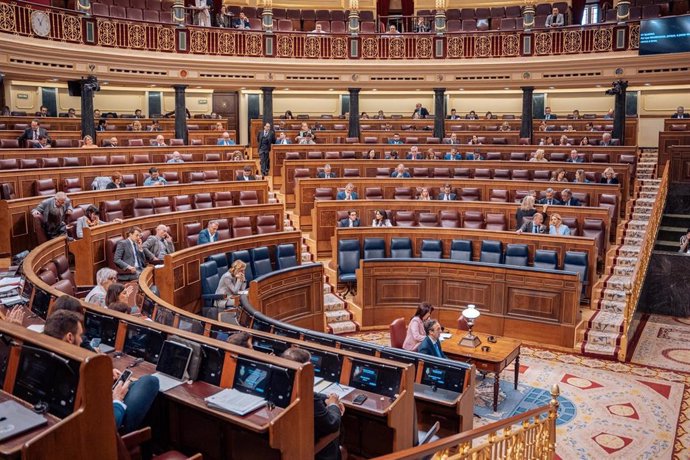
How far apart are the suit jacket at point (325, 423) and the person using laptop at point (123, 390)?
0.78 meters

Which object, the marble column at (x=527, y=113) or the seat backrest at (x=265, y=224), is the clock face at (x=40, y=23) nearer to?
the seat backrest at (x=265, y=224)

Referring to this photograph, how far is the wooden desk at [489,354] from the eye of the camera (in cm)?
591

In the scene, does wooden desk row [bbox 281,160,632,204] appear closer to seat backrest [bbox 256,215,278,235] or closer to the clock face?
seat backrest [bbox 256,215,278,235]

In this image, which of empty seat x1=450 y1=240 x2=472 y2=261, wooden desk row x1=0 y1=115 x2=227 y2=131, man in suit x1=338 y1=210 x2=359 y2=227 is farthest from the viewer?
wooden desk row x1=0 y1=115 x2=227 y2=131

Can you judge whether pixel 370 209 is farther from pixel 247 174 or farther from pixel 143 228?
pixel 143 228

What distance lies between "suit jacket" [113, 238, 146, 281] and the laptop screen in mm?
3549

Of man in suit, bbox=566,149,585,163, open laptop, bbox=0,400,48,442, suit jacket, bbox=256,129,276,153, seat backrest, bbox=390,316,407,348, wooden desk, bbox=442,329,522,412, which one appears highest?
suit jacket, bbox=256,129,276,153

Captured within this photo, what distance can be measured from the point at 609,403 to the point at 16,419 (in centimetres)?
531

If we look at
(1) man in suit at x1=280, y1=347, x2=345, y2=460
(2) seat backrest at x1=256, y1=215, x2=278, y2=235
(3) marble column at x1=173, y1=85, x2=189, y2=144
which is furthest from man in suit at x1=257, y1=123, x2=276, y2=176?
(1) man in suit at x1=280, y1=347, x2=345, y2=460

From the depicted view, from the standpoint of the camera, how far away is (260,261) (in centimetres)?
809

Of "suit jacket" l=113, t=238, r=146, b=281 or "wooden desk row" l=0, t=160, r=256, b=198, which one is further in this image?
"wooden desk row" l=0, t=160, r=256, b=198

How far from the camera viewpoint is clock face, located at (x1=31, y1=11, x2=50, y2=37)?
11.4 meters

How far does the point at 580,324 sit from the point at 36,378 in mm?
6563

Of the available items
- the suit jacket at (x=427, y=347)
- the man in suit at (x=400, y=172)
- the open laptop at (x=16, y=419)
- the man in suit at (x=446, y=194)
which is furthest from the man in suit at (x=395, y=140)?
the open laptop at (x=16, y=419)
